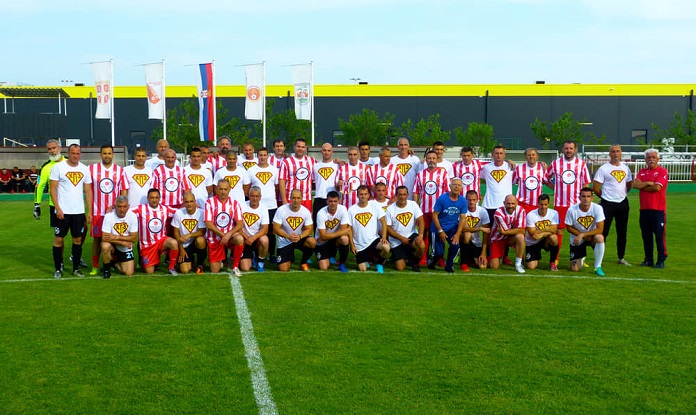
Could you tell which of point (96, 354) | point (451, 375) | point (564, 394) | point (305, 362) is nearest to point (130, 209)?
point (96, 354)

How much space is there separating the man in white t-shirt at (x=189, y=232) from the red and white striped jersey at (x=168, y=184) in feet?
1.08

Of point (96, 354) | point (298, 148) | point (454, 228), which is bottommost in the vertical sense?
point (96, 354)

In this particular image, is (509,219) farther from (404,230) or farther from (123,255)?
(123,255)

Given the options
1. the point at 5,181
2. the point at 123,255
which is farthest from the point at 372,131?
the point at 123,255

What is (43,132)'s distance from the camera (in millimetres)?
35469

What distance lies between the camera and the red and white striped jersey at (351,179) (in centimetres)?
1071

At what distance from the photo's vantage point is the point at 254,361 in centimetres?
560

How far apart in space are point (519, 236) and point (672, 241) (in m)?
4.99

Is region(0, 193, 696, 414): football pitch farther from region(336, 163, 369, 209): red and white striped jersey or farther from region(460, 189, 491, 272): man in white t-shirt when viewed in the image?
region(336, 163, 369, 209): red and white striped jersey

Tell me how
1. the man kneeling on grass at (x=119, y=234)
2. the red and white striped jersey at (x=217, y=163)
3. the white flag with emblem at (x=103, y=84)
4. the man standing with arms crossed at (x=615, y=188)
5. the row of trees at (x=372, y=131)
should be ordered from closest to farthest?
the man kneeling on grass at (x=119, y=234)
the man standing with arms crossed at (x=615, y=188)
the red and white striped jersey at (x=217, y=163)
the white flag with emblem at (x=103, y=84)
the row of trees at (x=372, y=131)

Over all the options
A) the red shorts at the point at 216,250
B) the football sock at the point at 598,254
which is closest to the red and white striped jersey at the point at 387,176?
the red shorts at the point at 216,250

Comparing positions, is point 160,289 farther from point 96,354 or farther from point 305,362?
point 305,362

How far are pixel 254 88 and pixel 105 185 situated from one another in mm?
19736

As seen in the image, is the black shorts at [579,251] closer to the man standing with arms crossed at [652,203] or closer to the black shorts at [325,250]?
the man standing with arms crossed at [652,203]
